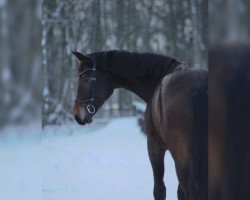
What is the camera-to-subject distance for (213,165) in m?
1.52

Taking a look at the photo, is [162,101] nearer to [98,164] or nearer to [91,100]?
[91,100]

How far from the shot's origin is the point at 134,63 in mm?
2457

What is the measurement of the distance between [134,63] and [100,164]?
0.66m

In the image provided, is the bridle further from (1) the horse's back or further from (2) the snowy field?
(1) the horse's back

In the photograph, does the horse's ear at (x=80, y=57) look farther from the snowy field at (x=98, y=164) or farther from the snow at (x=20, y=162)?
the snow at (x=20, y=162)

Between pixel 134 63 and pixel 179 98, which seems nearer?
pixel 179 98

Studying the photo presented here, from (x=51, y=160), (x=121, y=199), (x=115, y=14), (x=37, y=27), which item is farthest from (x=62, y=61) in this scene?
(x=37, y=27)

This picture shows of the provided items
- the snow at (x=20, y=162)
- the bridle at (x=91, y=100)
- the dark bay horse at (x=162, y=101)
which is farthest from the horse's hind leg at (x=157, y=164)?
the snow at (x=20, y=162)

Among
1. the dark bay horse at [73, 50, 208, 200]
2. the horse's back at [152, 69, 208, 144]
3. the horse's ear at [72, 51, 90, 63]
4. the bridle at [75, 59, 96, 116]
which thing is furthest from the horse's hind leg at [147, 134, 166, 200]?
the horse's ear at [72, 51, 90, 63]

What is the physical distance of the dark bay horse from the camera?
1868mm

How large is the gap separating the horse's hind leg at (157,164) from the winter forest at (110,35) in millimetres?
291

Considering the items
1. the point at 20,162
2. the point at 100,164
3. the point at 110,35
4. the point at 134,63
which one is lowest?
the point at 100,164

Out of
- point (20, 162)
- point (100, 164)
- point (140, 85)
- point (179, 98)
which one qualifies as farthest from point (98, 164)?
point (20, 162)

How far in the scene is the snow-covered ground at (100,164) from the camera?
2.29 m
